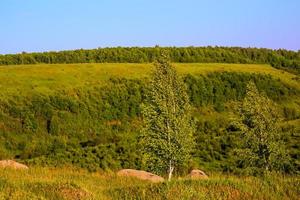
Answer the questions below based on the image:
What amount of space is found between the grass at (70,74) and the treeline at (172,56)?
24.1 m

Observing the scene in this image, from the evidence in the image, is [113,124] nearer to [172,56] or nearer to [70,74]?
[70,74]

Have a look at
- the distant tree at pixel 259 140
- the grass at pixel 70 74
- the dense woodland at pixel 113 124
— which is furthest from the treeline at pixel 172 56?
the distant tree at pixel 259 140

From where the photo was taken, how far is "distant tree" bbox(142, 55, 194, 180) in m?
→ 44.4

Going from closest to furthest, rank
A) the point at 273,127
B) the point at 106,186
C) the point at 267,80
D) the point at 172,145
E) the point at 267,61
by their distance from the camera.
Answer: the point at 106,186
the point at 172,145
the point at 273,127
the point at 267,80
the point at 267,61

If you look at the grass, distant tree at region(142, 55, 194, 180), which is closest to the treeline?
the grass

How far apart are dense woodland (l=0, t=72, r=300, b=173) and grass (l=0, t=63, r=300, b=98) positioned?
254 cm

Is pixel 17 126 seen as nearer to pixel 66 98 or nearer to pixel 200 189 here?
pixel 66 98

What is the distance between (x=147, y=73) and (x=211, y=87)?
550 inches

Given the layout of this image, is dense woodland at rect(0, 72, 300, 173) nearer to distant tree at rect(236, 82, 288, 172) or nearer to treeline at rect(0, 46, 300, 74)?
distant tree at rect(236, 82, 288, 172)

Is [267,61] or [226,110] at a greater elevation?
[267,61]

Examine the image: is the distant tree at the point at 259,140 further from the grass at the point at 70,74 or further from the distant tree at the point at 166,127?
the grass at the point at 70,74

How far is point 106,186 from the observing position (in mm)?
14445

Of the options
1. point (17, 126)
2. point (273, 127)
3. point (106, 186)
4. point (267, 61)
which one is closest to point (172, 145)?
point (273, 127)

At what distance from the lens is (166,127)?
149 ft
